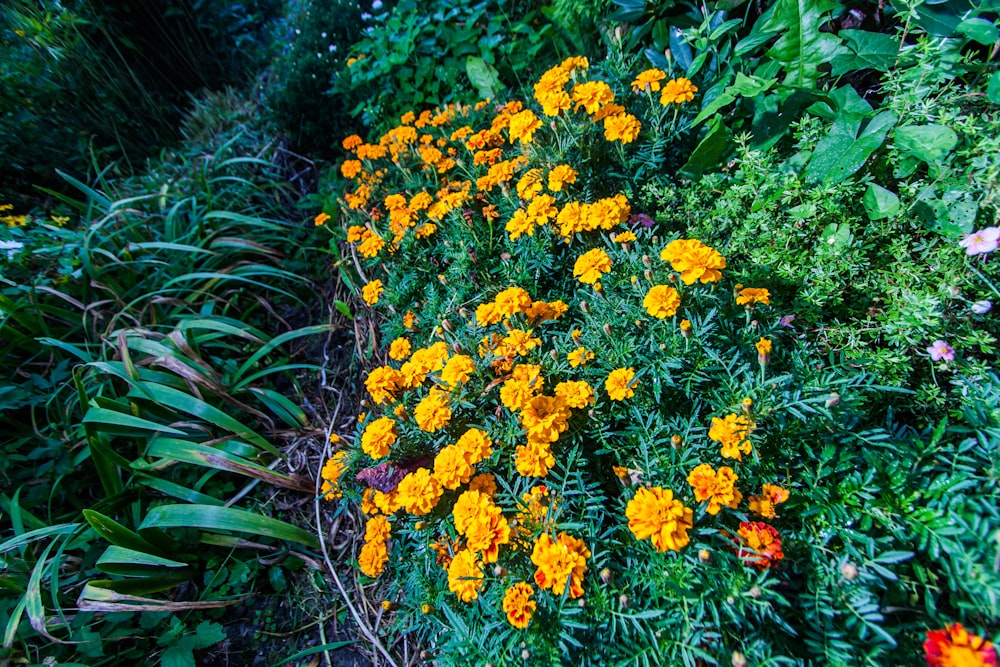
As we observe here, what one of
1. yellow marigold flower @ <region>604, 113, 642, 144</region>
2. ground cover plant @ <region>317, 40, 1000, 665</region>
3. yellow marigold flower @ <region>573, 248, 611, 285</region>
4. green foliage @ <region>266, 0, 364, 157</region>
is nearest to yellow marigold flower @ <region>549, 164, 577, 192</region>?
ground cover plant @ <region>317, 40, 1000, 665</region>

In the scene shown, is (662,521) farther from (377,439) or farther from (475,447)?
(377,439)

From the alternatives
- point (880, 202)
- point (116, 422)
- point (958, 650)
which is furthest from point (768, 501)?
point (116, 422)

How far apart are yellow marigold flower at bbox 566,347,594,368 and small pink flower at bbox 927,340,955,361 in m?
0.95

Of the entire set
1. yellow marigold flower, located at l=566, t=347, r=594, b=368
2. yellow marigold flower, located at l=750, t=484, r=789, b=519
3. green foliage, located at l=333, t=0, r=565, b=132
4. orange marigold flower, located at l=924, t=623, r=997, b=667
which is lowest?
orange marigold flower, located at l=924, t=623, r=997, b=667

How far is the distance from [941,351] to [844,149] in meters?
0.70

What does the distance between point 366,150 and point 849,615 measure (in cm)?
264

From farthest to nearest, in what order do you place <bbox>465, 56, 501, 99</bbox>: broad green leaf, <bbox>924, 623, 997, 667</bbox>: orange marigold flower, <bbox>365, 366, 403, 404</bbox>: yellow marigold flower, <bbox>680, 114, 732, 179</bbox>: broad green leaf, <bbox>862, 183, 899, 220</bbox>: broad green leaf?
<bbox>465, 56, 501, 99</bbox>: broad green leaf → <bbox>680, 114, 732, 179</bbox>: broad green leaf → <bbox>365, 366, 403, 404</bbox>: yellow marigold flower → <bbox>862, 183, 899, 220</bbox>: broad green leaf → <bbox>924, 623, 997, 667</bbox>: orange marigold flower

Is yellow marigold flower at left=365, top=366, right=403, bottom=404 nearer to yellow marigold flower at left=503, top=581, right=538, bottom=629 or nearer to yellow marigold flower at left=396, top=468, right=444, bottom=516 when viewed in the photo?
yellow marigold flower at left=396, top=468, right=444, bottom=516

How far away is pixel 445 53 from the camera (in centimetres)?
294

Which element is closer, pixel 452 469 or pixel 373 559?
pixel 452 469

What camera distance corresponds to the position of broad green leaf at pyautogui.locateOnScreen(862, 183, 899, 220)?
5.10 feet

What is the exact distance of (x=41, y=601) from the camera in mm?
1717

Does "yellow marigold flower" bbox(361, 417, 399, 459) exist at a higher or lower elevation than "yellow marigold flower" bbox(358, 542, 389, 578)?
higher

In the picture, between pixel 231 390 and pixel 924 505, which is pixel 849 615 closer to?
pixel 924 505
